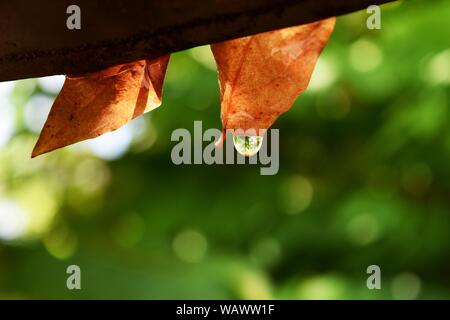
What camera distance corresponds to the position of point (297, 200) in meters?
1.88

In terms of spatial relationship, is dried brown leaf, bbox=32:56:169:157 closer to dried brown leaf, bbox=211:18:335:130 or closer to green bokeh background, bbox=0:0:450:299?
dried brown leaf, bbox=211:18:335:130

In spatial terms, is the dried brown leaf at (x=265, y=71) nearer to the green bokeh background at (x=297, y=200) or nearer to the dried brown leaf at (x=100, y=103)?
the dried brown leaf at (x=100, y=103)

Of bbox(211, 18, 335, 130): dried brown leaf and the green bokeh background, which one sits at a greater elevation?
the green bokeh background

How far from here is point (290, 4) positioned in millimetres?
273

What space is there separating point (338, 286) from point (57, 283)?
72cm

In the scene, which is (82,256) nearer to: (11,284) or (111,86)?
(11,284)

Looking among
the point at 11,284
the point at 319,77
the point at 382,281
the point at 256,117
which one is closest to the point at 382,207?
the point at 382,281

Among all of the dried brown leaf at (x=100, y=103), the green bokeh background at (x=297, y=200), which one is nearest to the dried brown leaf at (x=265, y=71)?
the dried brown leaf at (x=100, y=103)

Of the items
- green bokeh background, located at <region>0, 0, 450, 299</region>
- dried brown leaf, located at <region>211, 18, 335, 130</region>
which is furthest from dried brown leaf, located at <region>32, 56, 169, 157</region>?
green bokeh background, located at <region>0, 0, 450, 299</region>

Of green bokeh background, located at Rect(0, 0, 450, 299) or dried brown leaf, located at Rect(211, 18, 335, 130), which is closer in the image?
dried brown leaf, located at Rect(211, 18, 335, 130)

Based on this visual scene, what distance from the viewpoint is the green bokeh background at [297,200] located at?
1.68 metres

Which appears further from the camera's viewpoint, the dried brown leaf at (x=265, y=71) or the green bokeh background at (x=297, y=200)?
the green bokeh background at (x=297, y=200)

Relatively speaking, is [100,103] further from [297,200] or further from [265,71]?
[297,200]

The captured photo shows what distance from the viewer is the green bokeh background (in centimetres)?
168
